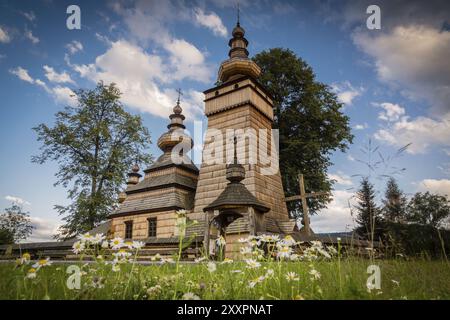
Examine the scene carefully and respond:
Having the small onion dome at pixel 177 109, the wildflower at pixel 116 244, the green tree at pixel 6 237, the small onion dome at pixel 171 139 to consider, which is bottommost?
the green tree at pixel 6 237

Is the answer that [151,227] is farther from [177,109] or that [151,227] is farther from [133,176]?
[177,109]

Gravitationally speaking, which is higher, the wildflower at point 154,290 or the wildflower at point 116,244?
the wildflower at point 116,244

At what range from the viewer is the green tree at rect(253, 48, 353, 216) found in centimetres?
1905

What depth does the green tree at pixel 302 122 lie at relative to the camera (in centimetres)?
1905

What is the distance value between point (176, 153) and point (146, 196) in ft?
14.8

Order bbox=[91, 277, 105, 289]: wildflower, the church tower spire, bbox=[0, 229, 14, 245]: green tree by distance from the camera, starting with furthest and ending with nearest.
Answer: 1. bbox=[0, 229, 14, 245]: green tree
2. the church tower spire
3. bbox=[91, 277, 105, 289]: wildflower

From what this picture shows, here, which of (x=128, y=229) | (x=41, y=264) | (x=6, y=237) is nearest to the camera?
(x=41, y=264)

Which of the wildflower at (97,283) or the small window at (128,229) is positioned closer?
the wildflower at (97,283)

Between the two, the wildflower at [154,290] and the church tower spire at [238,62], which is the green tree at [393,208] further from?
the church tower spire at [238,62]

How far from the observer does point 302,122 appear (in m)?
20.7

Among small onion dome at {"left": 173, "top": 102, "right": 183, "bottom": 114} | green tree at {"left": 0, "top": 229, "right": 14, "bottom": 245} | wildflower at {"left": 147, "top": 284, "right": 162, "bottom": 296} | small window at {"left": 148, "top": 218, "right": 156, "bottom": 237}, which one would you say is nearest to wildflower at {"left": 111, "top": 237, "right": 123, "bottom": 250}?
wildflower at {"left": 147, "top": 284, "right": 162, "bottom": 296}

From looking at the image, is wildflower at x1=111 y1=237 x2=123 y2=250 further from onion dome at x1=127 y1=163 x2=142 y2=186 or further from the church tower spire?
onion dome at x1=127 y1=163 x2=142 y2=186

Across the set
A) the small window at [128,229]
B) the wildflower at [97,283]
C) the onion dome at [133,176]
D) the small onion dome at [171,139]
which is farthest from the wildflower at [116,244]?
the onion dome at [133,176]

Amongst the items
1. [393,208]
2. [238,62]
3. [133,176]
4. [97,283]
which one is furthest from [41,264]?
[133,176]
